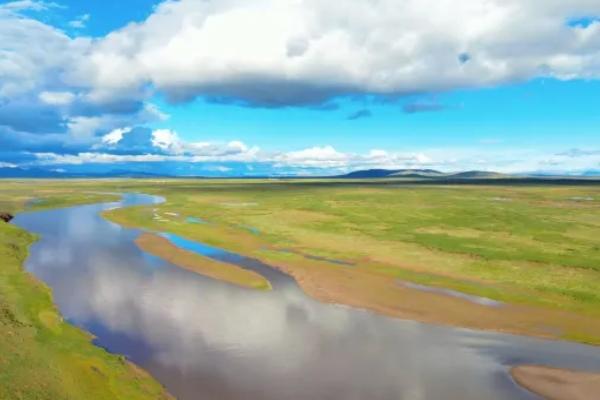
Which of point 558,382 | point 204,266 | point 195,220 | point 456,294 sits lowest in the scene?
point 558,382

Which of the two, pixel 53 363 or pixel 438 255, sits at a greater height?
pixel 438 255

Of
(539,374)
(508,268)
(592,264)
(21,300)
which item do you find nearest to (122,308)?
(21,300)

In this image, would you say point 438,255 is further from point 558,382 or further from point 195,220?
point 195,220

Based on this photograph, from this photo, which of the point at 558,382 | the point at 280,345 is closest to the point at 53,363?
the point at 280,345

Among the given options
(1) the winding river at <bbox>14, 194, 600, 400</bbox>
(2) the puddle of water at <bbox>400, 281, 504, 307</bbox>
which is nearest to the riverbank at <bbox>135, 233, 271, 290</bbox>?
(1) the winding river at <bbox>14, 194, 600, 400</bbox>

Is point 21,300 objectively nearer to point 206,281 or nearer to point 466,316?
point 206,281

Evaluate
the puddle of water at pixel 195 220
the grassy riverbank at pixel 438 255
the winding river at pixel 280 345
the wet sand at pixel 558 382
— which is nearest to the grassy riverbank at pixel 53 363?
the winding river at pixel 280 345

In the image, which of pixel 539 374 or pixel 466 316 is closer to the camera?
pixel 539 374

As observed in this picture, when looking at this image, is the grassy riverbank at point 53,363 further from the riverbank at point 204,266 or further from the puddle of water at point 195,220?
the puddle of water at point 195,220
